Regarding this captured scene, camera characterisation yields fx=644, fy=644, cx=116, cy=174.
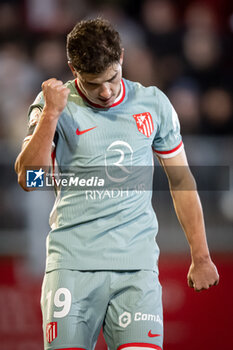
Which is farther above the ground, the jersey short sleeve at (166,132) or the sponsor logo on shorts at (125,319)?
the jersey short sleeve at (166,132)

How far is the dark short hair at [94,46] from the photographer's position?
2.63m

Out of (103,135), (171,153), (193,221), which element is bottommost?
(193,221)

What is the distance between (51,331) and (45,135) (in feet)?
2.68

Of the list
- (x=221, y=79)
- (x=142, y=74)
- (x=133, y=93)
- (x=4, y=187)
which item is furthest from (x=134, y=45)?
(x=133, y=93)

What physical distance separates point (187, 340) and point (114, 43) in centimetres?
303

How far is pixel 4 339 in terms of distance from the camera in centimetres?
505

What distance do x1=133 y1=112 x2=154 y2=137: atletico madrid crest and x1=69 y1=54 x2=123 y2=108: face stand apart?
0.52 ft

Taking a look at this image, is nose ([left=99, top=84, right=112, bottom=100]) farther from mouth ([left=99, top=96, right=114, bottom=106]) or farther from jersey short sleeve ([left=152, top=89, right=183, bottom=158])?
jersey short sleeve ([left=152, top=89, right=183, bottom=158])

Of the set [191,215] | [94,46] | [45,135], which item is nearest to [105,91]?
[94,46]

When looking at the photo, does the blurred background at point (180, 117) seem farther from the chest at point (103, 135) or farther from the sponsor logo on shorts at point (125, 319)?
the chest at point (103, 135)

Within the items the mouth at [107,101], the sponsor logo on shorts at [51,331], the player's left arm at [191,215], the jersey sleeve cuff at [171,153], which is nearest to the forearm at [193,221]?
the player's left arm at [191,215]

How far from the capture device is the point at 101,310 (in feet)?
8.95

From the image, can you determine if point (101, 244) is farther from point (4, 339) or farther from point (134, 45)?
point (134, 45)

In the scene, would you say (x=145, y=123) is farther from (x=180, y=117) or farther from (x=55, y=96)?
(x=180, y=117)
